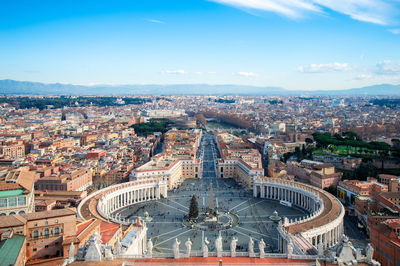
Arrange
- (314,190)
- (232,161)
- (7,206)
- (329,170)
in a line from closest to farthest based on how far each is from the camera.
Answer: (7,206) → (314,190) → (329,170) → (232,161)

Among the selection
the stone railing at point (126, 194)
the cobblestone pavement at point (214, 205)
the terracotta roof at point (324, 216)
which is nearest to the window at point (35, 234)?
the cobblestone pavement at point (214, 205)

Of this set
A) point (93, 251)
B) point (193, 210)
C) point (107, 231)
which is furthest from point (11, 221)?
point (193, 210)

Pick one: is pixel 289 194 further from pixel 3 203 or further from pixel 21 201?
pixel 3 203

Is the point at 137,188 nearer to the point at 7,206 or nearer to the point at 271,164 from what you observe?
the point at 7,206

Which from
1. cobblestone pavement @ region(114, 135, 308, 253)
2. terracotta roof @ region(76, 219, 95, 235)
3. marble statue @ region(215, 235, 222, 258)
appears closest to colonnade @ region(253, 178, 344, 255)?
cobblestone pavement @ region(114, 135, 308, 253)

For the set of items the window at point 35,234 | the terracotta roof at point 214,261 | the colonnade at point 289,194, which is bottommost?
the colonnade at point 289,194

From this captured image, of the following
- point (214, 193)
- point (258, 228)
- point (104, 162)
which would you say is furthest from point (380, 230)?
point (104, 162)

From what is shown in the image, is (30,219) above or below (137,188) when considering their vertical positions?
above

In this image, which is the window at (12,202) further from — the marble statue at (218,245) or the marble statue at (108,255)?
the marble statue at (218,245)
